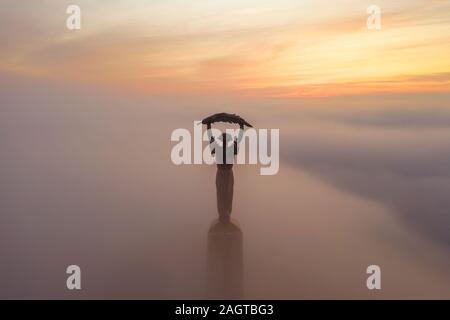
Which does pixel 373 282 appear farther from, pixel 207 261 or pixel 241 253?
pixel 207 261

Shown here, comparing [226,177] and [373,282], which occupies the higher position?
[226,177]

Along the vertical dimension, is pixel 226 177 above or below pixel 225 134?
below

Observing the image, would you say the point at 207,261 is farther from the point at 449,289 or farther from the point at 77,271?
the point at 449,289

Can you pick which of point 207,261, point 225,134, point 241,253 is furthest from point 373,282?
point 225,134

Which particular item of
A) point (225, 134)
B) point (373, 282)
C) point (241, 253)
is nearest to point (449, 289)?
point (373, 282)

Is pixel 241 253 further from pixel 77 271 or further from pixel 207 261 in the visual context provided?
pixel 77 271
